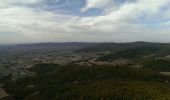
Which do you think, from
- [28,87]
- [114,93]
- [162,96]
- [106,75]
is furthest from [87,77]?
[162,96]

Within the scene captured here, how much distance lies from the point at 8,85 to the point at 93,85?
29693mm

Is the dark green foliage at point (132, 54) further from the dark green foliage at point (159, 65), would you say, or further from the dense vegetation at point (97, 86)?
the dense vegetation at point (97, 86)

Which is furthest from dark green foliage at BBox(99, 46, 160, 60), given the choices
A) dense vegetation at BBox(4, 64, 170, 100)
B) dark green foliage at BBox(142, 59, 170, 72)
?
dense vegetation at BBox(4, 64, 170, 100)

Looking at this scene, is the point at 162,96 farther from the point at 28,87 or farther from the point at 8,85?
the point at 8,85

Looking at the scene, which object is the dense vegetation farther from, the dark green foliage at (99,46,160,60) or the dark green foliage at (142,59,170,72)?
the dark green foliage at (99,46,160,60)

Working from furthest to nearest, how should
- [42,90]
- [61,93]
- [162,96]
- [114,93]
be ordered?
[42,90] → [61,93] → [114,93] → [162,96]

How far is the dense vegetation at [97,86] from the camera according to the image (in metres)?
50.1

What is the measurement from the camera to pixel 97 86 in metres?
56.7

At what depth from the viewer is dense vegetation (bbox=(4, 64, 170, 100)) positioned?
50.1 meters

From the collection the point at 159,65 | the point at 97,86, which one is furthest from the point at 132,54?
the point at 97,86

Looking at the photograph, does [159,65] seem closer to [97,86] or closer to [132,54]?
[97,86]

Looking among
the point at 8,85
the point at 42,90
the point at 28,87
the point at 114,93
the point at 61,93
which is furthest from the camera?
the point at 8,85

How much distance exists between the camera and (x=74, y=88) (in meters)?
57.7

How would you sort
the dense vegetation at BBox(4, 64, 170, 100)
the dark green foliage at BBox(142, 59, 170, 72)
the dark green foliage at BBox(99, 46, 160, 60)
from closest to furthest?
the dense vegetation at BBox(4, 64, 170, 100)
the dark green foliage at BBox(142, 59, 170, 72)
the dark green foliage at BBox(99, 46, 160, 60)
